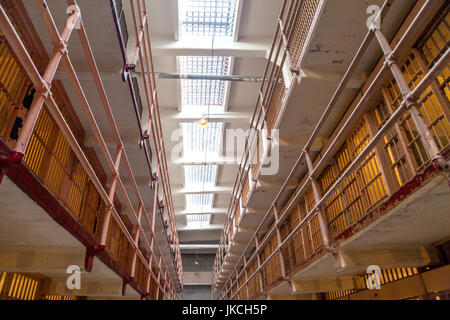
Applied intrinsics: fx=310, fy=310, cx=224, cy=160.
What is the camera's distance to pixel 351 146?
5.09m

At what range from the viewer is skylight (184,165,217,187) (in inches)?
572

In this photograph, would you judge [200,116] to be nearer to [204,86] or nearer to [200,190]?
[204,86]

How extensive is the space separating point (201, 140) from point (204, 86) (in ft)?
9.47

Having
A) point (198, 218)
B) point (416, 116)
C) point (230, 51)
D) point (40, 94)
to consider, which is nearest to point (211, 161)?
point (230, 51)

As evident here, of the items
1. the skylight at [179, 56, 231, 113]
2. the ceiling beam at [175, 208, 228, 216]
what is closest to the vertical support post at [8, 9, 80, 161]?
the skylight at [179, 56, 231, 113]

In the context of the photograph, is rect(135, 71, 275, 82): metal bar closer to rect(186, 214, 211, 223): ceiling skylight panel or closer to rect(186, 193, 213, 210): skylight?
rect(186, 193, 213, 210): skylight

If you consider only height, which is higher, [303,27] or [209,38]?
[209,38]

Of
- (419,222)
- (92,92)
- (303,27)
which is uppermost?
(303,27)

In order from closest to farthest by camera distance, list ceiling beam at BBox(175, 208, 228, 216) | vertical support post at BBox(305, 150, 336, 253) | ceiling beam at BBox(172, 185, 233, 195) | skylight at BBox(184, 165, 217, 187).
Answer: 1. vertical support post at BBox(305, 150, 336, 253)
2. skylight at BBox(184, 165, 217, 187)
3. ceiling beam at BBox(172, 185, 233, 195)
4. ceiling beam at BBox(175, 208, 228, 216)

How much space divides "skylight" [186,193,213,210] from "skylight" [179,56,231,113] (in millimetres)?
7394

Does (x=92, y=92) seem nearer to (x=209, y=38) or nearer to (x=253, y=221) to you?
(x=209, y=38)
